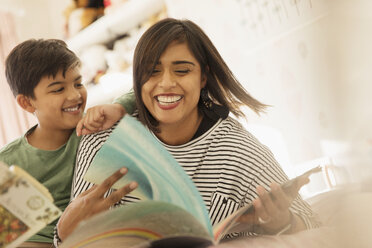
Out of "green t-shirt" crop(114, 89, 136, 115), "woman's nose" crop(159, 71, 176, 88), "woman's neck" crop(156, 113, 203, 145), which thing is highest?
"woman's nose" crop(159, 71, 176, 88)

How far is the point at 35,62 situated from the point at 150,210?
21.6 inches

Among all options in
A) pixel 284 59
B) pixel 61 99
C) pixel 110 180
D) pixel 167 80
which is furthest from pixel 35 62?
pixel 284 59

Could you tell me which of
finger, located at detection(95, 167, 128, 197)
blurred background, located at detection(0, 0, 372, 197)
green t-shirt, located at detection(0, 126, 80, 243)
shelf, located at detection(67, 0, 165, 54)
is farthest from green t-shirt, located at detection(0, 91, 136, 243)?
shelf, located at detection(67, 0, 165, 54)

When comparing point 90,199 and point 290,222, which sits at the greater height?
point 90,199

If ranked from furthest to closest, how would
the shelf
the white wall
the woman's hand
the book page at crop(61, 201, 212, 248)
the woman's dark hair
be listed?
the shelf
the white wall
the woman's dark hair
the woman's hand
the book page at crop(61, 201, 212, 248)

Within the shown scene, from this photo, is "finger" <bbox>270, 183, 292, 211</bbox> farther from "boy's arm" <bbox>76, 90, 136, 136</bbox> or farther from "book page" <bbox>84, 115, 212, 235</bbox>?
"boy's arm" <bbox>76, 90, 136, 136</bbox>

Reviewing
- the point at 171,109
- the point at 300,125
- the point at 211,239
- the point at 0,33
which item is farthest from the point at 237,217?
the point at 0,33

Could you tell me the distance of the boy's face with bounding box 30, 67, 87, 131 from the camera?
2.85 feet

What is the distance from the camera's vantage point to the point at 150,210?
47 cm

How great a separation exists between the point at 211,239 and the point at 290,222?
0.23 meters

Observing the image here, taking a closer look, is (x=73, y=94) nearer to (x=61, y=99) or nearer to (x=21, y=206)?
(x=61, y=99)

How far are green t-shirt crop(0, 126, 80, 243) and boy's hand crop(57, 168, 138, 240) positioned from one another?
0.81 feet

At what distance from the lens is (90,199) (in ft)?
1.95

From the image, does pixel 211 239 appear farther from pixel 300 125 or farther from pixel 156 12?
pixel 156 12
